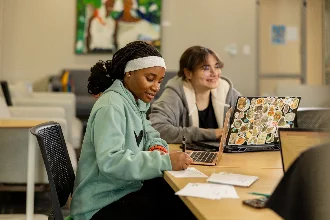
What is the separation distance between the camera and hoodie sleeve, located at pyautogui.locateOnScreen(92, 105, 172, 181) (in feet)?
4.82

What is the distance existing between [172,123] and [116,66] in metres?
0.77

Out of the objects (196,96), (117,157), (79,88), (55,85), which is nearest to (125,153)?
(117,157)

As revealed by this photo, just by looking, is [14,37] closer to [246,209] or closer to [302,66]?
[302,66]

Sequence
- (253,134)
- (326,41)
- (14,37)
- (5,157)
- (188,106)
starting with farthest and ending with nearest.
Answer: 1. (14,37)
2. (5,157)
3. (188,106)
4. (253,134)
5. (326,41)

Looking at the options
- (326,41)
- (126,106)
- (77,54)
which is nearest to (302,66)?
(77,54)

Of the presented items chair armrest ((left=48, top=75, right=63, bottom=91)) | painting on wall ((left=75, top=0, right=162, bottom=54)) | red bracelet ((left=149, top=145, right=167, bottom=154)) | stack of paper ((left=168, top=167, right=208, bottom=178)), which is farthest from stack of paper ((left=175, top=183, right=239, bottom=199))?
painting on wall ((left=75, top=0, right=162, bottom=54))

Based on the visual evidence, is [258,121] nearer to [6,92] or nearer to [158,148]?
[158,148]

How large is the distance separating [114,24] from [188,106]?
16.5 feet

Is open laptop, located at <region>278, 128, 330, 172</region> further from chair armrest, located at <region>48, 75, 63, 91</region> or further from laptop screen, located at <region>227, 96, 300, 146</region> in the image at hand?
chair armrest, located at <region>48, 75, 63, 91</region>

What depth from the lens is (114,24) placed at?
737 centimetres

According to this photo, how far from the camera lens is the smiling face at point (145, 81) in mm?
1744

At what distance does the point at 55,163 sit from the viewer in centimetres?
161

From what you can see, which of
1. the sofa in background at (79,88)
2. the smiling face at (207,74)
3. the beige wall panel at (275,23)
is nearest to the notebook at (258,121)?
the smiling face at (207,74)

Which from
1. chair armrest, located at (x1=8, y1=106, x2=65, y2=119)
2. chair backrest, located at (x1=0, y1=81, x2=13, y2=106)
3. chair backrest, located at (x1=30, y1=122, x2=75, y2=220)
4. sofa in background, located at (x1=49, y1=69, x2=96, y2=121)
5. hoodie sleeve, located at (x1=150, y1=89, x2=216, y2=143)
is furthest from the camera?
sofa in background, located at (x1=49, y1=69, x2=96, y2=121)
